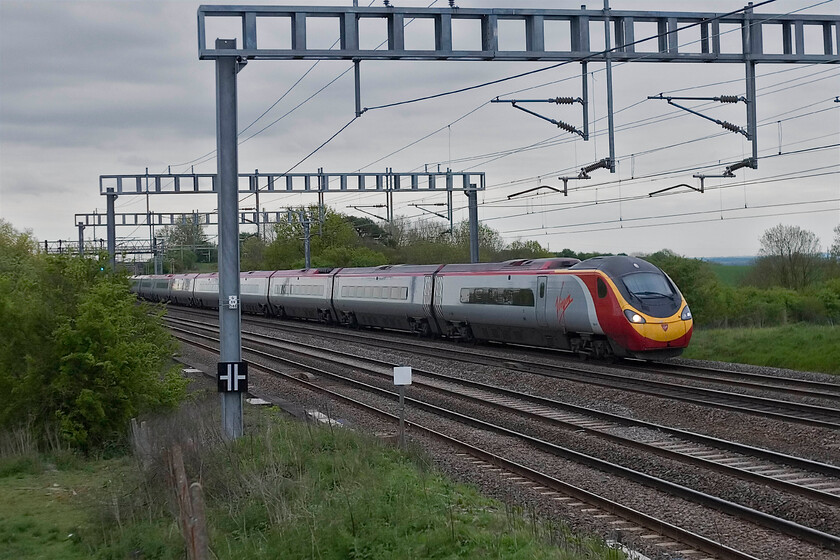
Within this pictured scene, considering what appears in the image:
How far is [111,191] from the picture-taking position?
41281 millimetres

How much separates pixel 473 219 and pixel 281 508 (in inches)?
1109

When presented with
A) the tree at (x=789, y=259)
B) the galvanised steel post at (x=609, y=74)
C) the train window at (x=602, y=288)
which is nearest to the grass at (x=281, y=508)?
the galvanised steel post at (x=609, y=74)

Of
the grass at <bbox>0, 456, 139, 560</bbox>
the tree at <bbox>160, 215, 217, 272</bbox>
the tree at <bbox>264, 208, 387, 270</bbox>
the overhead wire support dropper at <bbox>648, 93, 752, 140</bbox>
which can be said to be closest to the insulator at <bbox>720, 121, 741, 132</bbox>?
the overhead wire support dropper at <bbox>648, 93, 752, 140</bbox>

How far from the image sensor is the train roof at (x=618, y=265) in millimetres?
22797

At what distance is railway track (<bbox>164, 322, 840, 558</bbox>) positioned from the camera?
385 inches

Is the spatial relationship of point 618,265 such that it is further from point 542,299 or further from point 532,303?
point 532,303

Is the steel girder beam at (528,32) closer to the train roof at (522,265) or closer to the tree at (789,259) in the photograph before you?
the train roof at (522,265)

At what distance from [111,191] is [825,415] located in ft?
109

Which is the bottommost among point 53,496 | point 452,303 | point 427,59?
point 53,496

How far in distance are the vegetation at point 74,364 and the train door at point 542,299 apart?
1093cm

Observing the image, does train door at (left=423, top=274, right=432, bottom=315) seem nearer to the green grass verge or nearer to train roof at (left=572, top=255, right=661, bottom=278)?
the green grass verge

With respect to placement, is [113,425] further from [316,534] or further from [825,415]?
[825,415]

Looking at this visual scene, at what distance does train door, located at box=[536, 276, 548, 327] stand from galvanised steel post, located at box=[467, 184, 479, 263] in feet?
35.3

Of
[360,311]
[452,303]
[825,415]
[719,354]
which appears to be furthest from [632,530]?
[360,311]
